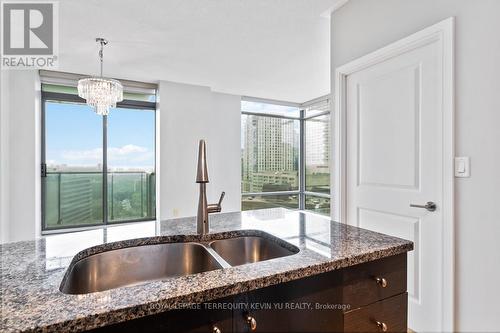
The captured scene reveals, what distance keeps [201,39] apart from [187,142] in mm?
1873

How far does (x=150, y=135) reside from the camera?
4355mm

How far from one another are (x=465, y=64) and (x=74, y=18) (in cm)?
288

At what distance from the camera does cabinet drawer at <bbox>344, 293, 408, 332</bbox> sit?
0.89m

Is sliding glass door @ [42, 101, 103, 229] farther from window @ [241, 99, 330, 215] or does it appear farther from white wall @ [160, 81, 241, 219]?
window @ [241, 99, 330, 215]

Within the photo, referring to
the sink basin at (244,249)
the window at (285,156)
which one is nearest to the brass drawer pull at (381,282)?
the sink basin at (244,249)

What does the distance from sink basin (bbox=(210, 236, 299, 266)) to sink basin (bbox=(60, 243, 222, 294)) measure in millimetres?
105

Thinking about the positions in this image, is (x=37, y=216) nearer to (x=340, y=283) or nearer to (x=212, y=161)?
Result: (x=212, y=161)

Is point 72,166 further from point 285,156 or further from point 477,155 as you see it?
point 477,155

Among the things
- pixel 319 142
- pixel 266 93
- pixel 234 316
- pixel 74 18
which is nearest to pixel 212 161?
pixel 266 93

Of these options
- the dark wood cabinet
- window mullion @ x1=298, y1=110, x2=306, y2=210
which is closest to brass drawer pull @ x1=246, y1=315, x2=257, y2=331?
the dark wood cabinet

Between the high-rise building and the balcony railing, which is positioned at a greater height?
the high-rise building

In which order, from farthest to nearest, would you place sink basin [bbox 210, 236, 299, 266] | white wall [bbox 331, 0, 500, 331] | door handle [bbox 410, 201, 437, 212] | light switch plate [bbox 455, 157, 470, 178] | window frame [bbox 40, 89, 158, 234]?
window frame [bbox 40, 89, 158, 234]
door handle [bbox 410, 201, 437, 212]
light switch plate [bbox 455, 157, 470, 178]
white wall [bbox 331, 0, 500, 331]
sink basin [bbox 210, 236, 299, 266]

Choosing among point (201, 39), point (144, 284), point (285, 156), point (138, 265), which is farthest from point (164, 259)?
point (285, 156)

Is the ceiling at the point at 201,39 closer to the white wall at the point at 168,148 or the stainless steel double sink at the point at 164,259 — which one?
the white wall at the point at 168,148
